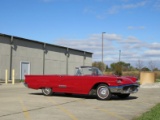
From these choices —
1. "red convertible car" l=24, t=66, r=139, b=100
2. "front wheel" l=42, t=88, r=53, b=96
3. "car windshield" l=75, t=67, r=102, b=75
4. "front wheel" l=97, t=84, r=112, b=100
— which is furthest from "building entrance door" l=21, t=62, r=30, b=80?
"front wheel" l=97, t=84, r=112, b=100

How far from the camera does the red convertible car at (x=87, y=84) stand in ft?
48.6

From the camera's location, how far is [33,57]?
146 feet

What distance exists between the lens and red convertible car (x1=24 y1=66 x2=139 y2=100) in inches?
583

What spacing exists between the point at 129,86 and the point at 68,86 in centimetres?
316

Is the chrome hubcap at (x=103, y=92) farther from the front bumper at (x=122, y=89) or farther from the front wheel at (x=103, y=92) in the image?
the front bumper at (x=122, y=89)

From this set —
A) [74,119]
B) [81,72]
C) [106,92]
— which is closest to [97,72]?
[81,72]

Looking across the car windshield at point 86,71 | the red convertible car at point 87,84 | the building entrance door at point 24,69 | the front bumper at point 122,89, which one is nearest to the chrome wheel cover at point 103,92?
the red convertible car at point 87,84

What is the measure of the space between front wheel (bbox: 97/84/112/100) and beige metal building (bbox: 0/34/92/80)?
80.1 feet

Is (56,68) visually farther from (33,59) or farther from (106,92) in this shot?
(106,92)

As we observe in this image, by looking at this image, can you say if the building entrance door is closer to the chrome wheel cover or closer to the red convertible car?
the red convertible car

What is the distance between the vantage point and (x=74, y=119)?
927cm

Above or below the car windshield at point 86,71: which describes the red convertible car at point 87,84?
below

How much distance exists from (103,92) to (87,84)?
37.5 inches

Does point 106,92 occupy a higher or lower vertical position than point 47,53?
lower
